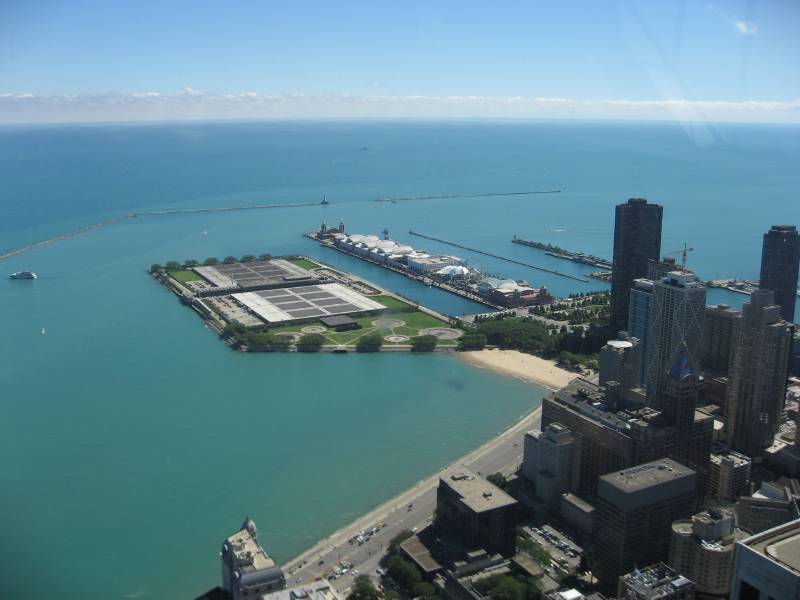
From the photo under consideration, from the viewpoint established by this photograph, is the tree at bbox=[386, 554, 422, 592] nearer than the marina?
Yes

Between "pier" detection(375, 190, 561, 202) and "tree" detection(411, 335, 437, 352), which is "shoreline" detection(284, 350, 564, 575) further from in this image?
"pier" detection(375, 190, 561, 202)

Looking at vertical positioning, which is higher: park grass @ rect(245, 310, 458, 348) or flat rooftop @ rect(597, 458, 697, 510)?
flat rooftop @ rect(597, 458, 697, 510)

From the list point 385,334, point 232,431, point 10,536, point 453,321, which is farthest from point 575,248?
point 10,536

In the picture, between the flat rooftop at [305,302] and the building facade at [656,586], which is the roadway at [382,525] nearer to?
the building facade at [656,586]

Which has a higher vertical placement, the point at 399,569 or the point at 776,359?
the point at 776,359

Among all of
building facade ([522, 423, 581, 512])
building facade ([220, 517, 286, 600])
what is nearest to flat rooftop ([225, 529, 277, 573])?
building facade ([220, 517, 286, 600])

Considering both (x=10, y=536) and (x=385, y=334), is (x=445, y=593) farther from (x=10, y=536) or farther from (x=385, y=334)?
(x=385, y=334)
